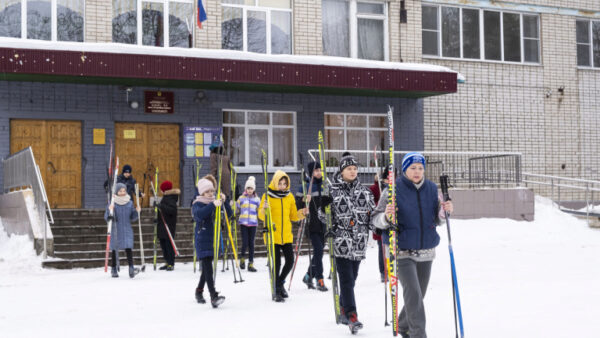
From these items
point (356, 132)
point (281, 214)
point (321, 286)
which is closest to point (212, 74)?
point (356, 132)

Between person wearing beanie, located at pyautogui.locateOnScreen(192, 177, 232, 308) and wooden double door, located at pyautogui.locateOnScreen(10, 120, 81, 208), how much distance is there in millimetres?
8944

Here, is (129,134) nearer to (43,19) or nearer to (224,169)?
(43,19)

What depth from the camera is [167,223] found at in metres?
12.4

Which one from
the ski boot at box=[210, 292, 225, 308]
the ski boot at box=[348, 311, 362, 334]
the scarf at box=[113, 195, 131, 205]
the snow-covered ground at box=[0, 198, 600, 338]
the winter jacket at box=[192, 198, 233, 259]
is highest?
the scarf at box=[113, 195, 131, 205]

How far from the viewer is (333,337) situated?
20.7 feet

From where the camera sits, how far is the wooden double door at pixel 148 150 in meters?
16.9

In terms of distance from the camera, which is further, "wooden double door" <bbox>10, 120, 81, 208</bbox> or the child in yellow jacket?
"wooden double door" <bbox>10, 120, 81, 208</bbox>

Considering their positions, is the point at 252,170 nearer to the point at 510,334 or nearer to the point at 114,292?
the point at 114,292

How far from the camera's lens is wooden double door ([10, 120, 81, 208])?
16.1 meters

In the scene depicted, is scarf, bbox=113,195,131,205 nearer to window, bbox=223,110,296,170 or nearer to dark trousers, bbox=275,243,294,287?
dark trousers, bbox=275,243,294,287

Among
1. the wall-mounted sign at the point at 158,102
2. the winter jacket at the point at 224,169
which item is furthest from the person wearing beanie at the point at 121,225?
the wall-mounted sign at the point at 158,102

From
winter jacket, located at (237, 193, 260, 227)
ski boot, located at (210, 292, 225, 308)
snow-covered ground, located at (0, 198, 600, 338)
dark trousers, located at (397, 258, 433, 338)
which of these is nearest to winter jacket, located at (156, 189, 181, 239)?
snow-covered ground, located at (0, 198, 600, 338)

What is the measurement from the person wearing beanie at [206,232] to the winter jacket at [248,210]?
149 inches

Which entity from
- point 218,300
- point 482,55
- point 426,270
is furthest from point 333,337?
point 482,55
